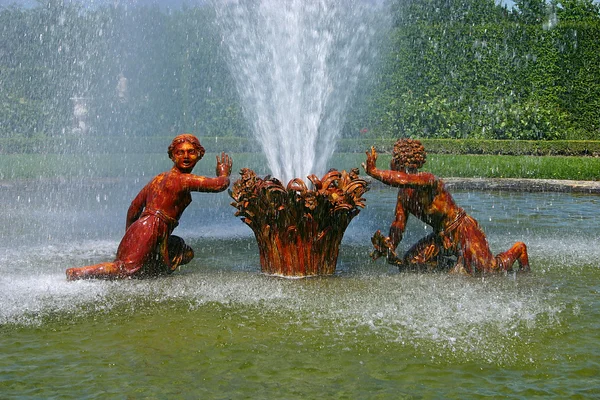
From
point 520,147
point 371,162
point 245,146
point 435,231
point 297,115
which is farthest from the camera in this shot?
point 245,146

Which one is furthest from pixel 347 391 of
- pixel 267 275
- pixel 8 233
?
pixel 8 233

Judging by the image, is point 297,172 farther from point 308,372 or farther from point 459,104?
point 459,104

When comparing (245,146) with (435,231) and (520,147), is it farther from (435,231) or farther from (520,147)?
(435,231)

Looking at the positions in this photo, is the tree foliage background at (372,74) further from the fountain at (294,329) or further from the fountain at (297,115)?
the fountain at (294,329)

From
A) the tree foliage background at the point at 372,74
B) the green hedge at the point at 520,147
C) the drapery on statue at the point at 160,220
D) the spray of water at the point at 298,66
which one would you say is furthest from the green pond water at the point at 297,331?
the tree foliage background at the point at 372,74

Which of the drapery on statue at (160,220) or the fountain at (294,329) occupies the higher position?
the drapery on statue at (160,220)

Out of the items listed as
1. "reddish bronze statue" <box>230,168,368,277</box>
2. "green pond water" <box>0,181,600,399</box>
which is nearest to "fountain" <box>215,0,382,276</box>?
"reddish bronze statue" <box>230,168,368,277</box>

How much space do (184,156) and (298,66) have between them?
7.14 m

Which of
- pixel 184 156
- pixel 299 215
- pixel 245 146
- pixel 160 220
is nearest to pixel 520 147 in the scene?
pixel 245 146

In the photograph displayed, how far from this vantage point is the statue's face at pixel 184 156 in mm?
5395

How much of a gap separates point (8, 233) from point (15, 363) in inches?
179

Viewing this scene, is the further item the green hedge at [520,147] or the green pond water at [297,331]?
the green hedge at [520,147]

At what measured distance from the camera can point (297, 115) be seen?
37.3 feet

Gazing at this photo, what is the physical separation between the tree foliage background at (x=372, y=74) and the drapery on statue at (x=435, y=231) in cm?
1385
